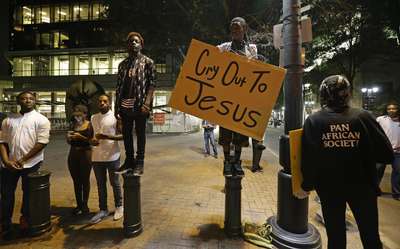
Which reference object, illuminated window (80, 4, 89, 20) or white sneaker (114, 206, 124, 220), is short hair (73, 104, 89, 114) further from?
illuminated window (80, 4, 89, 20)

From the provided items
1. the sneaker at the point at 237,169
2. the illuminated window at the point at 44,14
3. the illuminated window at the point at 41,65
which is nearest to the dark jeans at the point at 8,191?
the sneaker at the point at 237,169

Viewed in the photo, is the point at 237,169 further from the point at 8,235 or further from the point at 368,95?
the point at 368,95

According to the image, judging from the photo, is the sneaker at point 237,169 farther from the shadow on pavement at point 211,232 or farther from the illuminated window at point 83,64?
the illuminated window at point 83,64

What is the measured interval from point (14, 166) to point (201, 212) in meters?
2.84

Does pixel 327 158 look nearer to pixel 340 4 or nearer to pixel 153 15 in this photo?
pixel 340 4

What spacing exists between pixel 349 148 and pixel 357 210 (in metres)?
0.55

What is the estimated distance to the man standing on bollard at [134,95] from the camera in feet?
10.0

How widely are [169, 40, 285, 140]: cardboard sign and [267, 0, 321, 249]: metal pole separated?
0.35 meters

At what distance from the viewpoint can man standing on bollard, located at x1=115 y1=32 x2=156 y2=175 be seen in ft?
10.0

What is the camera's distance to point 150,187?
227 inches

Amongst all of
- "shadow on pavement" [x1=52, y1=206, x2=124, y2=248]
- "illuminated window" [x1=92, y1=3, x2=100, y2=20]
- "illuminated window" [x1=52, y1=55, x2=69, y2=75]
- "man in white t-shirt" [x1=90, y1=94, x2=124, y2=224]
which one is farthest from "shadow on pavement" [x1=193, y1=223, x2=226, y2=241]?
"illuminated window" [x1=92, y1=3, x2=100, y2=20]

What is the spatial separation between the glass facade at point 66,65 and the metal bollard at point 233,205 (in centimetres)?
2981

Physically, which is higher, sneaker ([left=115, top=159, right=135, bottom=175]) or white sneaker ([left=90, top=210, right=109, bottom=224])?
sneaker ([left=115, top=159, right=135, bottom=175])

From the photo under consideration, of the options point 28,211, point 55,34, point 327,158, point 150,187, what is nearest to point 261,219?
point 327,158
